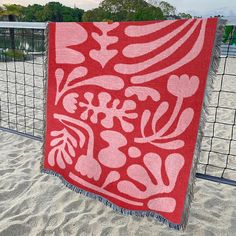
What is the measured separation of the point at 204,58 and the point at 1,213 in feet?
6.77

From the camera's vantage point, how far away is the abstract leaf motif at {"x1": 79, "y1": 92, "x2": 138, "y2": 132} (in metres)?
2.29

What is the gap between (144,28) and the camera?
2.11m

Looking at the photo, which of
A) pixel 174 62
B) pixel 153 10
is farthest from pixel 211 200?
Result: pixel 153 10

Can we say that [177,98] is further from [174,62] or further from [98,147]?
[98,147]

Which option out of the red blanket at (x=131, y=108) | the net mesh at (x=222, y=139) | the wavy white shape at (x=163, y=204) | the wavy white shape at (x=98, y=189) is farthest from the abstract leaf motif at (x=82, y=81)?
the wavy white shape at (x=163, y=204)

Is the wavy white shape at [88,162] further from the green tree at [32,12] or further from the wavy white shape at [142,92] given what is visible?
the green tree at [32,12]

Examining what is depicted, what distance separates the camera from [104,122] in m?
2.42

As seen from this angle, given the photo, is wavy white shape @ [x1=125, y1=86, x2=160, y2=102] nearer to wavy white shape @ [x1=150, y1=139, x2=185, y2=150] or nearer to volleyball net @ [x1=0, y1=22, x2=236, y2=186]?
wavy white shape @ [x1=150, y1=139, x2=185, y2=150]

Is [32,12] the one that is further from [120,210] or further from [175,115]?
[175,115]

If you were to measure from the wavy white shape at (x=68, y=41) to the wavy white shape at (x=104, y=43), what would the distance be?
0.38 feet

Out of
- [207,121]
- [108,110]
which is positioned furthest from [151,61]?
[207,121]

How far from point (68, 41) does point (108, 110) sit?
67cm

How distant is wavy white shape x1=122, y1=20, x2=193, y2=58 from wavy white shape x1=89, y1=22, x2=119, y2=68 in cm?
11

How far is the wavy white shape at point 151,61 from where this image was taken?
78.2 inches
